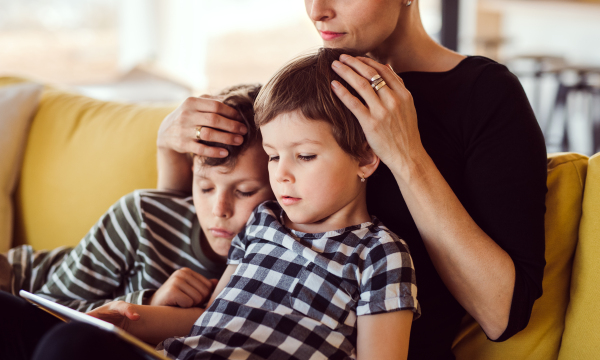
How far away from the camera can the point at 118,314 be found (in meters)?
1.10

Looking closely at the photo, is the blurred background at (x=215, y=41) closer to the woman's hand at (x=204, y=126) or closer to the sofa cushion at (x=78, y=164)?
the sofa cushion at (x=78, y=164)

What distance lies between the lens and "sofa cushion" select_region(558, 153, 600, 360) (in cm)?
105

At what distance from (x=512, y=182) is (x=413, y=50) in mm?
383

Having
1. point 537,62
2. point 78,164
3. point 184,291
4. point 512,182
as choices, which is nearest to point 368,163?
point 512,182

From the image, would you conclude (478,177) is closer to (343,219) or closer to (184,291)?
(343,219)

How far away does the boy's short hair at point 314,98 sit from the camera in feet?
3.15

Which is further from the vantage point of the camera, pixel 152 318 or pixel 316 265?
pixel 152 318

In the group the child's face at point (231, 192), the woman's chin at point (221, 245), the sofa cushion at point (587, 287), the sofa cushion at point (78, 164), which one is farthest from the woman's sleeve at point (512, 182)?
the sofa cushion at point (78, 164)

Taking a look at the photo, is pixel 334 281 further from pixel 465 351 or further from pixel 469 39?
pixel 469 39

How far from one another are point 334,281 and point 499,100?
1.53 feet

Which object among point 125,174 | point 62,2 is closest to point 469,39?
point 62,2

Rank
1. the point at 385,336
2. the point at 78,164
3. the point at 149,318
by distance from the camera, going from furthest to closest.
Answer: the point at 78,164
the point at 149,318
the point at 385,336

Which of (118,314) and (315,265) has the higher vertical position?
(315,265)

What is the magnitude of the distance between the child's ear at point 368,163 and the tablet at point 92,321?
0.49 metres
